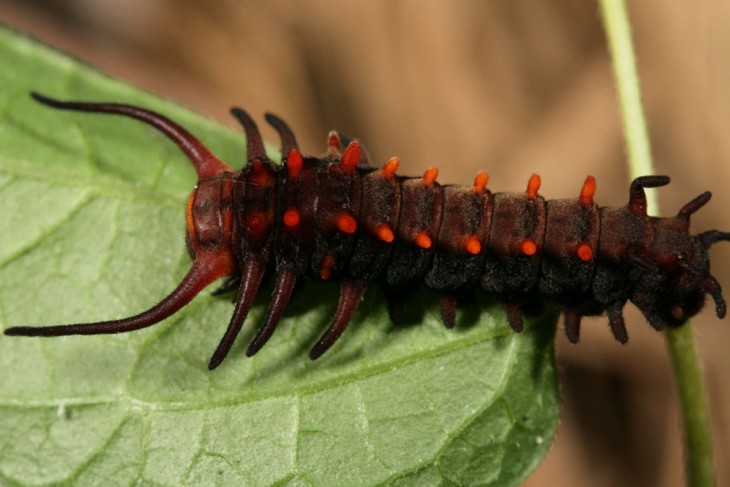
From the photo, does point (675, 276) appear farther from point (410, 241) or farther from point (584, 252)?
point (410, 241)

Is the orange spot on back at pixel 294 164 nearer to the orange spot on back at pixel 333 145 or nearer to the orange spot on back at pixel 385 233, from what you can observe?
the orange spot on back at pixel 333 145

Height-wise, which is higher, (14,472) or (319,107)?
(319,107)

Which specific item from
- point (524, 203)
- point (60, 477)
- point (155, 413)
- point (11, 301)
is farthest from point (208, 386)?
point (524, 203)

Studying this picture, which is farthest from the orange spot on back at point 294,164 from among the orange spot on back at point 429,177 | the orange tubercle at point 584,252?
the orange tubercle at point 584,252

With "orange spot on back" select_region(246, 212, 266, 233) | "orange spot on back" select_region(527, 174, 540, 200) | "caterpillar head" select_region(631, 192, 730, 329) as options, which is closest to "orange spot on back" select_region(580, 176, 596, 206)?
"orange spot on back" select_region(527, 174, 540, 200)

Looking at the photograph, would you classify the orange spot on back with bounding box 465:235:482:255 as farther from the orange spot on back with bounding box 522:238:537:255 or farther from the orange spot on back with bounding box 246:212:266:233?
the orange spot on back with bounding box 246:212:266:233

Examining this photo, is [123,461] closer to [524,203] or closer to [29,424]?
[29,424]

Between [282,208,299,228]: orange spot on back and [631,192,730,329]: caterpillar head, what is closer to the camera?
[282,208,299,228]: orange spot on back
